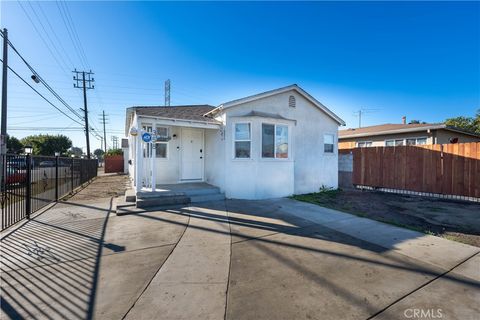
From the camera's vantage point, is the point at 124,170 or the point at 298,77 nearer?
the point at 298,77

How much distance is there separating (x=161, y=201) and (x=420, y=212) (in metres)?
8.30

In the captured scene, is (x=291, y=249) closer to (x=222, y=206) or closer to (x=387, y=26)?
(x=222, y=206)

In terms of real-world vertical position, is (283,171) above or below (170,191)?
above

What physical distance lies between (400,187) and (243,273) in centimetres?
1092

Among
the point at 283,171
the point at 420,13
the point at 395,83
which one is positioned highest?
the point at 420,13

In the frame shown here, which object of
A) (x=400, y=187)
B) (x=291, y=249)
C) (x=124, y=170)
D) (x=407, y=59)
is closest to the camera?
(x=291, y=249)

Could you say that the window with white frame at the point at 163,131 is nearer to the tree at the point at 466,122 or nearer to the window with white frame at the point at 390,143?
the window with white frame at the point at 390,143

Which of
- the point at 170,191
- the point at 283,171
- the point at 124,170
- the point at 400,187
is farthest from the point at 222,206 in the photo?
the point at 124,170

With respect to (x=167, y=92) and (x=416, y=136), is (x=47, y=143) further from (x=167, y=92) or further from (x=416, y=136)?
(x=416, y=136)

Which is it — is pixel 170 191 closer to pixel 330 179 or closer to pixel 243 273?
pixel 243 273

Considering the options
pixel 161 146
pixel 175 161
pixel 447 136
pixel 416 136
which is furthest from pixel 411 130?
pixel 161 146

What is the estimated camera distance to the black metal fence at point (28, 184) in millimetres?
5391

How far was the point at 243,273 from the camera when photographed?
10.7ft

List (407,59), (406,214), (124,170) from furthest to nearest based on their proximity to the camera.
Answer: (124,170) → (407,59) → (406,214)
